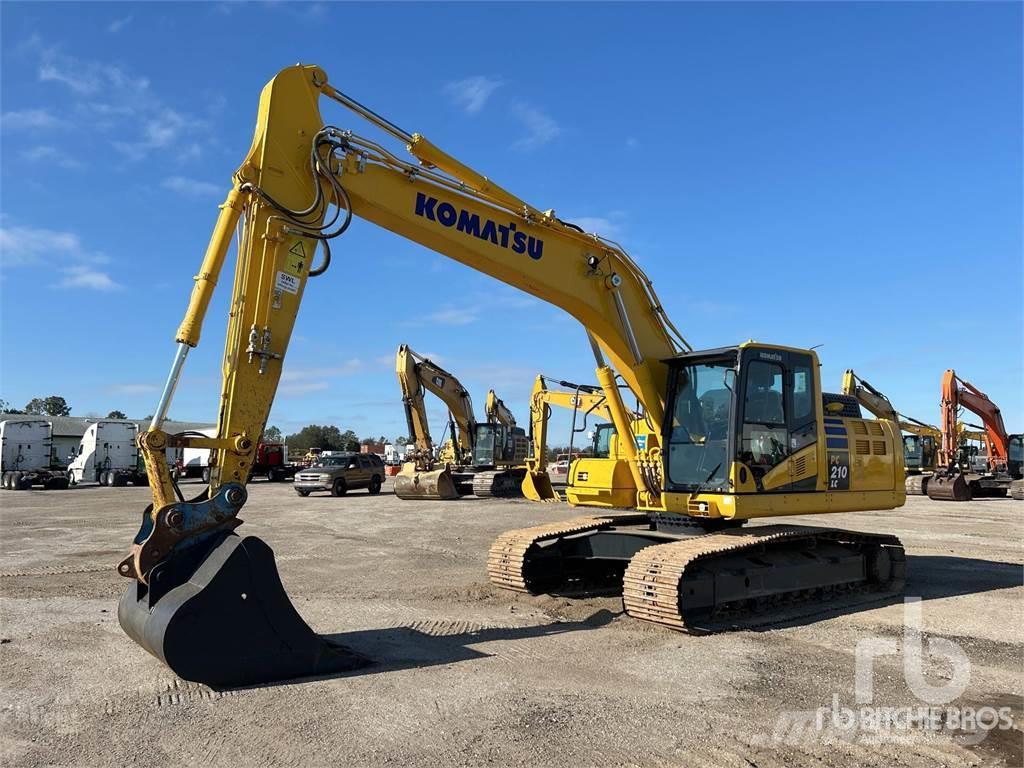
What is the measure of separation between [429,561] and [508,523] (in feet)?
22.0

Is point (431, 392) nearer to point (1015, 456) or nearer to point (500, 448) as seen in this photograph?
point (500, 448)

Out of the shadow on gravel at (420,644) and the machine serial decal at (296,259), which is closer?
the shadow on gravel at (420,644)

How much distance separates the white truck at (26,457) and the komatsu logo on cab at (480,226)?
37.1 m

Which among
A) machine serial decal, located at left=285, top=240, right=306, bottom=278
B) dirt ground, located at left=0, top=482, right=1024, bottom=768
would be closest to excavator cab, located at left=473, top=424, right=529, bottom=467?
dirt ground, located at left=0, top=482, right=1024, bottom=768

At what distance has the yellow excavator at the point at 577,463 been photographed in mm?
6137

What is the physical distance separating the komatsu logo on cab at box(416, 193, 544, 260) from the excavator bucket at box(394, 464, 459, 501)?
2014 centimetres

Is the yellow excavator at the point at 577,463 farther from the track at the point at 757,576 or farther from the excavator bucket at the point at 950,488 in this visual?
the excavator bucket at the point at 950,488

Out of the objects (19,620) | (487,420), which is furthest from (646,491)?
(487,420)

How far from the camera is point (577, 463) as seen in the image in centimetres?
1020

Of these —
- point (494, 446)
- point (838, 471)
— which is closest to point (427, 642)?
point (838, 471)

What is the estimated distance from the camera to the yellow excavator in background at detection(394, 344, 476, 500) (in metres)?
28.6

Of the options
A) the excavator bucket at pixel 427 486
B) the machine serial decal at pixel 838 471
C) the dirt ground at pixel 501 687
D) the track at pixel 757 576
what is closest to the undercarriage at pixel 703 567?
the track at pixel 757 576

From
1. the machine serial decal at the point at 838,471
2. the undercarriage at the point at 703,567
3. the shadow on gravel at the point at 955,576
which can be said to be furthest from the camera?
the shadow on gravel at the point at 955,576

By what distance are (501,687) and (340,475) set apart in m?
26.6
